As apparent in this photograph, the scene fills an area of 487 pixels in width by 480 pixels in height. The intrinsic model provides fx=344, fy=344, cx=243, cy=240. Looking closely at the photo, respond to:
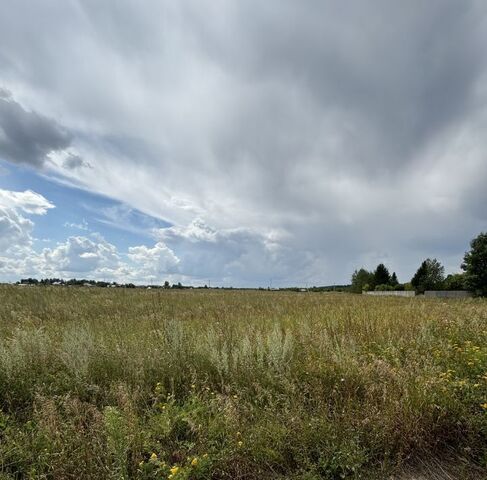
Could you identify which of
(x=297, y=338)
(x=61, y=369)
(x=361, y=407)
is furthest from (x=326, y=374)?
(x=61, y=369)

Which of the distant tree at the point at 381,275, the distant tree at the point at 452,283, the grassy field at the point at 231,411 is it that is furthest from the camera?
the distant tree at the point at 381,275

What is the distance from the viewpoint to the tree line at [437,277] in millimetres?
51559

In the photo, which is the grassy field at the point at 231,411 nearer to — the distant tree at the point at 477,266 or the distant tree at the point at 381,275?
the distant tree at the point at 477,266

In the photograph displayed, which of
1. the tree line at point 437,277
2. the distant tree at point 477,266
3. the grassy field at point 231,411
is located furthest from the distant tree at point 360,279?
the grassy field at point 231,411

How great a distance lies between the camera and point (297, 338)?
6.77 metres

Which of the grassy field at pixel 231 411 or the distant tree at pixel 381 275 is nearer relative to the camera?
the grassy field at pixel 231 411

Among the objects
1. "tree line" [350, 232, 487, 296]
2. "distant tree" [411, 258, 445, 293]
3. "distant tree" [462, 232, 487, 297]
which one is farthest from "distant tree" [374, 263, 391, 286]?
"distant tree" [462, 232, 487, 297]

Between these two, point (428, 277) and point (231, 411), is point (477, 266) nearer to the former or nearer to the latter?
point (428, 277)

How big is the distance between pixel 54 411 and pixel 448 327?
7.89 m

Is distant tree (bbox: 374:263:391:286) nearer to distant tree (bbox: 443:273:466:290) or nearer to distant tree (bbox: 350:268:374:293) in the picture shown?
distant tree (bbox: 350:268:374:293)

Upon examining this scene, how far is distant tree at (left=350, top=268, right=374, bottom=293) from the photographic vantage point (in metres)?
126

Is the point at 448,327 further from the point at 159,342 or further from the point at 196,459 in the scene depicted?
the point at 196,459

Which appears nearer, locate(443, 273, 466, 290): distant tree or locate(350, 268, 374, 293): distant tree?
locate(443, 273, 466, 290): distant tree

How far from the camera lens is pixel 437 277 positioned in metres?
93.2
